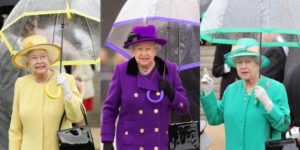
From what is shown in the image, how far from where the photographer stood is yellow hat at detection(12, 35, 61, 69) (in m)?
5.58

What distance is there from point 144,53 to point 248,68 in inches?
32.8

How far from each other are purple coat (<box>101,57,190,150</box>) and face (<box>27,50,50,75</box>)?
26.7 inches

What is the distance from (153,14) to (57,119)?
1080mm

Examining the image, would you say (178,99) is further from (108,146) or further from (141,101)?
(108,146)

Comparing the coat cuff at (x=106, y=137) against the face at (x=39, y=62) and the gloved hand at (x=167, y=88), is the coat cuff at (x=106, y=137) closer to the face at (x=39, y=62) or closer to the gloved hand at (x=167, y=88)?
the gloved hand at (x=167, y=88)

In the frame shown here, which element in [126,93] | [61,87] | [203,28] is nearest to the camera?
[126,93]

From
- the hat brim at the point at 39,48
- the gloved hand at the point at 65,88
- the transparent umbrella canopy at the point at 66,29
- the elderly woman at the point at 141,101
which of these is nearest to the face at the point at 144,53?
the elderly woman at the point at 141,101

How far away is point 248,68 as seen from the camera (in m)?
5.39

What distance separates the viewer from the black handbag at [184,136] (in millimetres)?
5227

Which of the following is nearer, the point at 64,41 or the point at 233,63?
the point at 233,63

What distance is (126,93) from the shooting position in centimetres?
510

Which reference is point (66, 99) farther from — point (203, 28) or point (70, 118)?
point (203, 28)

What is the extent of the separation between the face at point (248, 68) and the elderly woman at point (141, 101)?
556mm

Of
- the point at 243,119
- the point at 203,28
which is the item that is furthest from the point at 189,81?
the point at 243,119
